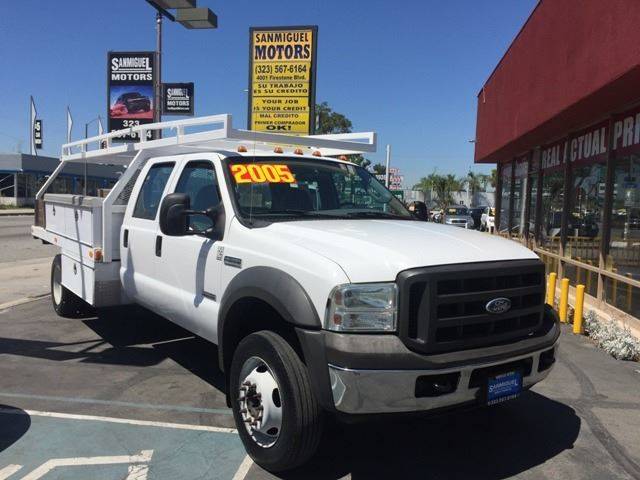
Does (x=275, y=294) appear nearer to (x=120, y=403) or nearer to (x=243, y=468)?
(x=243, y=468)

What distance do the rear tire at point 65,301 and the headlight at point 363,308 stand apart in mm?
5367

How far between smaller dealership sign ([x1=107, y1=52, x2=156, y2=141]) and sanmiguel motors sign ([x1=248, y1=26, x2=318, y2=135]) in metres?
4.52

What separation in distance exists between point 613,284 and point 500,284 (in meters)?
5.51

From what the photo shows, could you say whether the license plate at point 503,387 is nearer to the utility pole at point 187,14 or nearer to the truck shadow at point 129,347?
the truck shadow at point 129,347

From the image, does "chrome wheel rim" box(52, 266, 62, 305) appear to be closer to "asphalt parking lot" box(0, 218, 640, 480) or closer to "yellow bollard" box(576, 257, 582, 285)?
"asphalt parking lot" box(0, 218, 640, 480)

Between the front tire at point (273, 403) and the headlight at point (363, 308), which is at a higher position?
the headlight at point (363, 308)

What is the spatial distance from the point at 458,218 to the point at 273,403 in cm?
3060

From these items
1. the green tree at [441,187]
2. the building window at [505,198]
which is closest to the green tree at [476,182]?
the green tree at [441,187]

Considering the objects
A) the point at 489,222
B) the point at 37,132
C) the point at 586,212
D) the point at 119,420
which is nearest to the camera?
the point at 119,420

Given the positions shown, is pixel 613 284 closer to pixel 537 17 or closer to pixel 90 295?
pixel 537 17

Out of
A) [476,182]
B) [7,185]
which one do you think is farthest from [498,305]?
[476,182]

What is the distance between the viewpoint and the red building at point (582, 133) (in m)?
6.76

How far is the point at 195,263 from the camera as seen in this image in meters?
4.41

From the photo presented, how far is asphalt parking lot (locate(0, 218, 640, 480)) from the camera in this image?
11.8 feet
